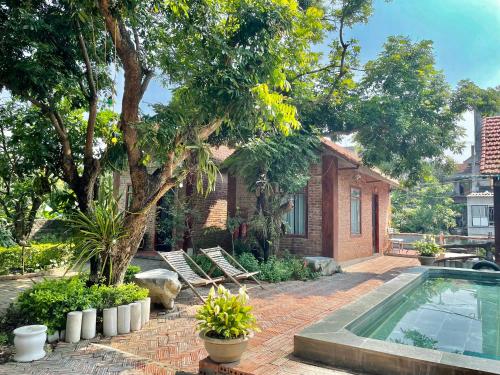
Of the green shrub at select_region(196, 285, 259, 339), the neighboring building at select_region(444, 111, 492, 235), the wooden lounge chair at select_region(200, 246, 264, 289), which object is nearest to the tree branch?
the wooden lounge chair at select_region(200, 246, 264, 289)

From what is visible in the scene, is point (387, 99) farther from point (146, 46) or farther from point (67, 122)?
point (67, 122)

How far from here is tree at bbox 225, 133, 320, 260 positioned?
33.7 feet

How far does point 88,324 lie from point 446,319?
20.1ft

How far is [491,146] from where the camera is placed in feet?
33.3

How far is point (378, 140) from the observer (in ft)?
37.7

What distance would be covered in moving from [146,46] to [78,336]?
568 centimetres

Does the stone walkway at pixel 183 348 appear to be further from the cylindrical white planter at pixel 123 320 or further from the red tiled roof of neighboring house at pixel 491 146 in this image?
the red tiled roof of neighboring house at pixel 491 146

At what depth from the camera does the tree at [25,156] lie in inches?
273

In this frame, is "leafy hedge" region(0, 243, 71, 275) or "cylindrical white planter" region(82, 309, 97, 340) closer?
"cylindrical white planter" region(82, 309, 97, 340)

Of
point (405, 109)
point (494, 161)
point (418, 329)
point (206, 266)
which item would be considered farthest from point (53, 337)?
point (494, 161)

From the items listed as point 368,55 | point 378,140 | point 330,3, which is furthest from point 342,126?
point 330,3

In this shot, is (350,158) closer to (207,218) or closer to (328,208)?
(328,208)

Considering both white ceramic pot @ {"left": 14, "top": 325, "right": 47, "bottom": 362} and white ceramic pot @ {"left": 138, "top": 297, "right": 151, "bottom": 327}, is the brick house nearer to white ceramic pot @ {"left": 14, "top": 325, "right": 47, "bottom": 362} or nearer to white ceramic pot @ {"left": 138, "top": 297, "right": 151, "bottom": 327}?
white ceramic pot @ {"left": 138, "top": 297, "right": 151, "bottom": 327}

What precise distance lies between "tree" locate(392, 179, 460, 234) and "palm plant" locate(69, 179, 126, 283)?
2387cm
